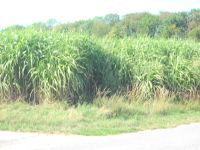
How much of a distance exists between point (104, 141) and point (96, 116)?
3.15m

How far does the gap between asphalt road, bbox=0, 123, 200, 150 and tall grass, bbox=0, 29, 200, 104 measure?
4284 mm

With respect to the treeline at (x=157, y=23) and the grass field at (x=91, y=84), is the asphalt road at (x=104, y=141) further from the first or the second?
the treeline at (x=157, y=23)

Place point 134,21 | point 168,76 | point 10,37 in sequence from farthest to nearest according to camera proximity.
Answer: point 134,21
point 168,76
point 10,37

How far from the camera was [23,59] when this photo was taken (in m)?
15.3

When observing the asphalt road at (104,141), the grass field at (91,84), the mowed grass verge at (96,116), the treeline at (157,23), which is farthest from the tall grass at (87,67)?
the treeline at (157,23)

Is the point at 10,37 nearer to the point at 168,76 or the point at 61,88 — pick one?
the point at 61,88

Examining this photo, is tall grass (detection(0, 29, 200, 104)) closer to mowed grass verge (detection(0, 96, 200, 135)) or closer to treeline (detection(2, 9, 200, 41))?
mowed grass verge (detection(0, 96, 200, 135))

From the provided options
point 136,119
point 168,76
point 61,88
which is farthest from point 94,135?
point 168,76

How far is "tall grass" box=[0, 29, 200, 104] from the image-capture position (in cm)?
1486

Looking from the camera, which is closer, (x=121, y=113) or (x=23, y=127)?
(x=23, y=127)

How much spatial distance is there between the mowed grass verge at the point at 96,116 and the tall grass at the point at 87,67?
717 mm

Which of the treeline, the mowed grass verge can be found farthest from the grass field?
the treeline

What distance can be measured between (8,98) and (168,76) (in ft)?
20.1

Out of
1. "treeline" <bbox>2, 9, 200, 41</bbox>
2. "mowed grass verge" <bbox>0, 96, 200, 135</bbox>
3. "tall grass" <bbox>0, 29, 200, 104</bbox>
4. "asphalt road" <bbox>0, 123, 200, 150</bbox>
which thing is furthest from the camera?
"treeline" <bbox>2, 9, 200, 41</bbox>
